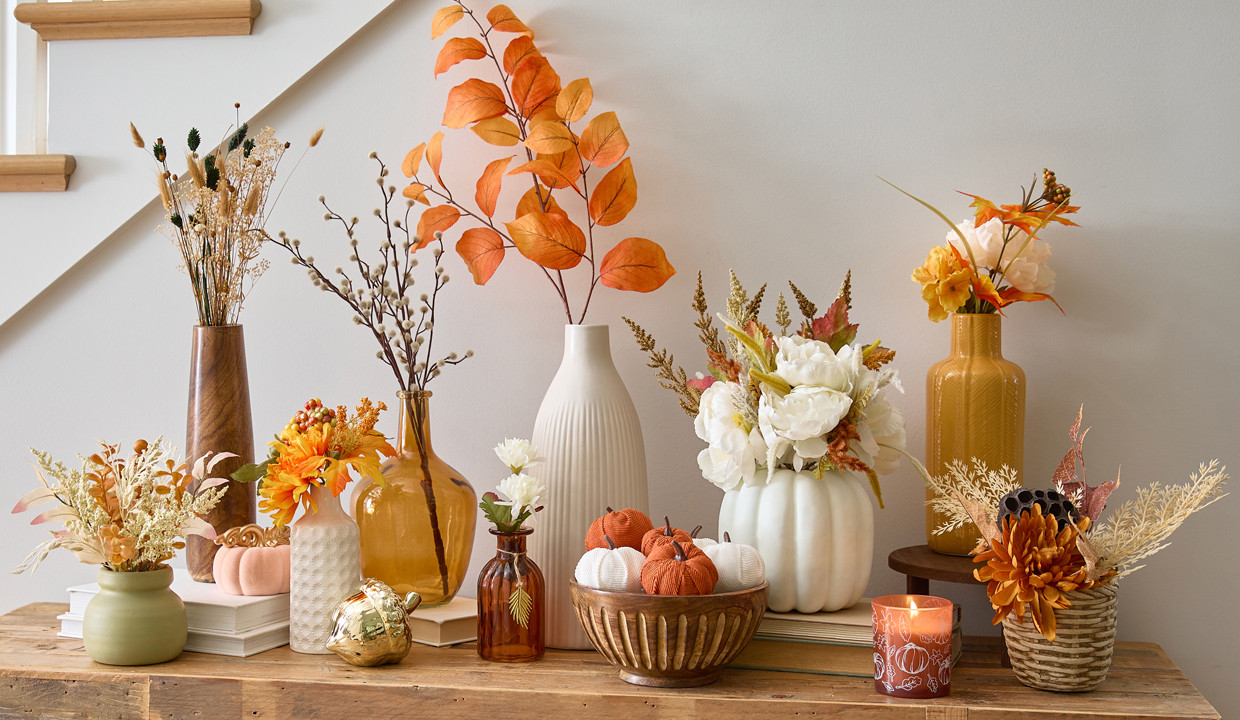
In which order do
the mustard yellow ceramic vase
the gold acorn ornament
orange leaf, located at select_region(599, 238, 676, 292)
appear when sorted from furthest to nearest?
orange leaf, located at select_region(599, 238, 676, 292)
the mustard yellow ceramic vase
the gold acorn ornament

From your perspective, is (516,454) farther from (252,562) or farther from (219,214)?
(219,214)

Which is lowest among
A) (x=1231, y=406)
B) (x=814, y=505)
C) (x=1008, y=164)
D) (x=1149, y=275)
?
(x=814, y=505)

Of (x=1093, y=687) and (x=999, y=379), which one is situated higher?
(x=999, y=379)

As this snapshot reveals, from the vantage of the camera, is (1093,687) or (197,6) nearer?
(1093,687)

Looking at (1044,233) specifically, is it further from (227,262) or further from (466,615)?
(227,262)

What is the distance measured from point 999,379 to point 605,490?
0.48 metres

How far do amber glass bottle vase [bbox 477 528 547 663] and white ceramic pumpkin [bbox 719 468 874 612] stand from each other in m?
0.24

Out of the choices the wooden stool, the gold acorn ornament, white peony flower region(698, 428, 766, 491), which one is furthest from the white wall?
the gold acorn ornament

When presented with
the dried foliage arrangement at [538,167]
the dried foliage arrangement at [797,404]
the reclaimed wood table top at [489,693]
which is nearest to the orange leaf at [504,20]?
the dried foliage arrangement at [538,167]

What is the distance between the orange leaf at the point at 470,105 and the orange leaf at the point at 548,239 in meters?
0.15

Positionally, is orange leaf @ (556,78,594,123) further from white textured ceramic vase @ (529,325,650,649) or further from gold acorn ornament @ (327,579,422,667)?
gold acorn ornament @ (327,579,422,667)

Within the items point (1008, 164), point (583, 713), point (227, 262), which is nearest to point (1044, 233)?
point (1008, 164)

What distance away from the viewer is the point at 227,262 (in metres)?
1.20

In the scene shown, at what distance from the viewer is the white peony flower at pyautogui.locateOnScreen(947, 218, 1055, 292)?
1.15m
